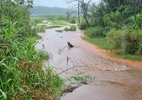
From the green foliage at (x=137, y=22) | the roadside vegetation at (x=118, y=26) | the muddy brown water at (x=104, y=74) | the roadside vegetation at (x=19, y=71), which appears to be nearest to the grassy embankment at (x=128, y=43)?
the roadside vegetation at (x=118, y=26)

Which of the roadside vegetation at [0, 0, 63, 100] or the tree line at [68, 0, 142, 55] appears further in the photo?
the tree line at [68, 0, 142, 55]

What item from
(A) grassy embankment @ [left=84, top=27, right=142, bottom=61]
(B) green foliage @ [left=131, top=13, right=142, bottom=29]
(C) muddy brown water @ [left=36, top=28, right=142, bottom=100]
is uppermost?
(B) green foliage @ [left=131, top=13, right=142, bottom=29]

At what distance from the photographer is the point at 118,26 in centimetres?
1598

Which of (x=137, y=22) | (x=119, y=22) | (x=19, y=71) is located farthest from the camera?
(x=119, y=22)

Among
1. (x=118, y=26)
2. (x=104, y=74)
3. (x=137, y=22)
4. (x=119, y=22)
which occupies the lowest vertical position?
(x=104, y=74)

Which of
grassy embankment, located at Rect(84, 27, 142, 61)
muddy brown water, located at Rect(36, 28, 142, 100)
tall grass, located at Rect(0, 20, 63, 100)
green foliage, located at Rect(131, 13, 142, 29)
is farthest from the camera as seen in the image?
green foliage, located at Rect(131, 13, 142, 29)

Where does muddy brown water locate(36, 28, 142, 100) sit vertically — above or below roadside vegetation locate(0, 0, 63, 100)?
below

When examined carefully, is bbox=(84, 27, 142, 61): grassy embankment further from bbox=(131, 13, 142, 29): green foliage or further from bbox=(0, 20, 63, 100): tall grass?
bbox=(0, 20, 63, 100): tall grass

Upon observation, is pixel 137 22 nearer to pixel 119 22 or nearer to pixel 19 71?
pixel 119 22

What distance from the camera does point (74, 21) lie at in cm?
3909

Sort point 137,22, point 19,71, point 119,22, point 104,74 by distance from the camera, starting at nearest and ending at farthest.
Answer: point 19,71, point 104,74, point 137,22, point 119,22

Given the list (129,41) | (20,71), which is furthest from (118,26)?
(20,71)

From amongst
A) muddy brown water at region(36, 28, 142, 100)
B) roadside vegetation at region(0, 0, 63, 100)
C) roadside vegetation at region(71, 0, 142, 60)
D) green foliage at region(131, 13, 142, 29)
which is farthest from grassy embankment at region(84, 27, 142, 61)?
roadside vegetation at region(0, 0, 63, 100)

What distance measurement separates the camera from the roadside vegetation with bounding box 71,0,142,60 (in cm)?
1119
